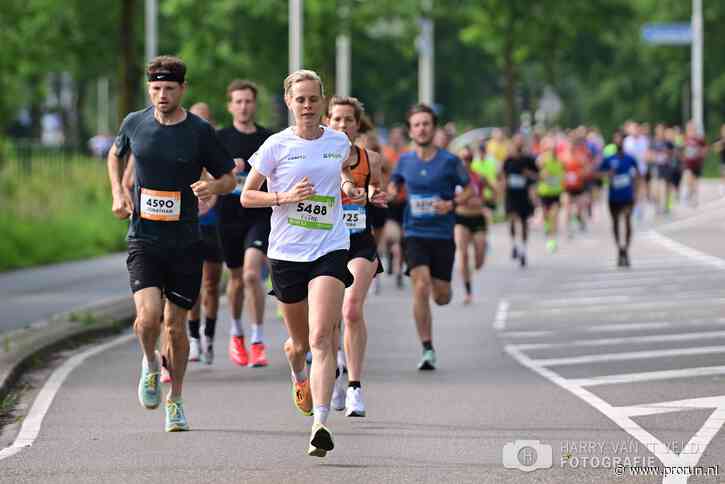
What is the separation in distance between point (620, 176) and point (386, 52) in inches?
2125

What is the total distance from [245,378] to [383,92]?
72.0 metres

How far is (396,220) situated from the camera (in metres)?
22.7

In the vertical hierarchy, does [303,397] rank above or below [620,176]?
below

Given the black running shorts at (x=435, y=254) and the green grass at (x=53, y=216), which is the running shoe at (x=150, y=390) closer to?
the black running shorts at (x=435, y=254)

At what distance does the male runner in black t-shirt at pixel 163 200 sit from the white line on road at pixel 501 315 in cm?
732

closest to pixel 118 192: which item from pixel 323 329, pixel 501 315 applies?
pixel 323 329

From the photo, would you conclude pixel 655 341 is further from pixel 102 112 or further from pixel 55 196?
pixel 102 112

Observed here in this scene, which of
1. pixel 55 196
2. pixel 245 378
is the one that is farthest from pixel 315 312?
pixel 55 196

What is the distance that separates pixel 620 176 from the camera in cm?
2517

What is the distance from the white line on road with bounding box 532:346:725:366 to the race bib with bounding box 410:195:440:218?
4.52ft

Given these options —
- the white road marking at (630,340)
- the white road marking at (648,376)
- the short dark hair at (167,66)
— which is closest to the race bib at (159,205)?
the short dark hair at (167,66)

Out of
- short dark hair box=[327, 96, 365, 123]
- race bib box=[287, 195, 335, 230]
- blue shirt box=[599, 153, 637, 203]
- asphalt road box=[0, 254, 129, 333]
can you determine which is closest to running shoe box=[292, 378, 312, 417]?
race bib box=[287, 195, 335, 230]

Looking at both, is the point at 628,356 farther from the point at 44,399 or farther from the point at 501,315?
the point at 44,399

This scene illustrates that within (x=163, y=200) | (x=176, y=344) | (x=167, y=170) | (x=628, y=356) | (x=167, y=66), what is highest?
(x=167, y=66)
